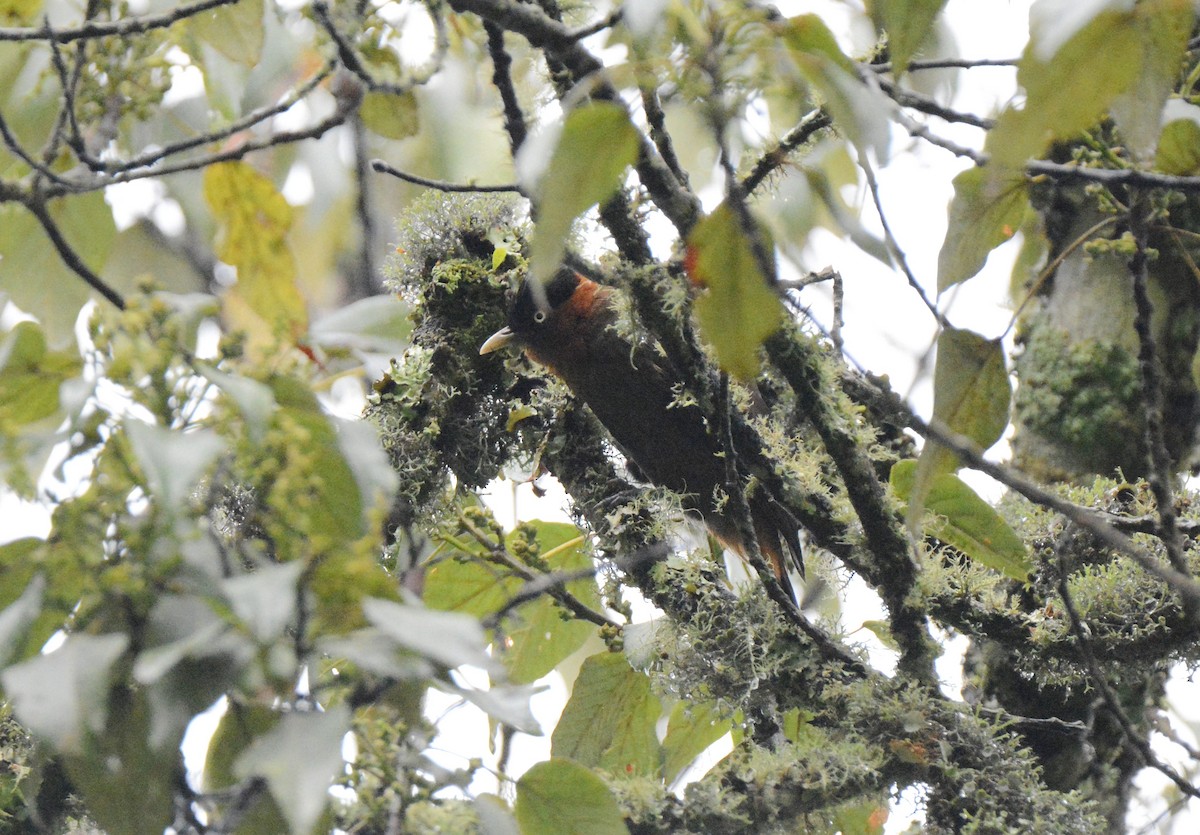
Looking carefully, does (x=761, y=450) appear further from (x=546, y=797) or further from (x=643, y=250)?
(x=546, y=797)

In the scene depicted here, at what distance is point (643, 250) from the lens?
155 centimetres

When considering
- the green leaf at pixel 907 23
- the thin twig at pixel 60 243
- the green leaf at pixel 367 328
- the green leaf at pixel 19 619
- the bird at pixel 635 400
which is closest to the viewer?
the green leaf at pixel 19 619

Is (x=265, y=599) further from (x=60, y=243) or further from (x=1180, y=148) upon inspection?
(x=1180, y=148)

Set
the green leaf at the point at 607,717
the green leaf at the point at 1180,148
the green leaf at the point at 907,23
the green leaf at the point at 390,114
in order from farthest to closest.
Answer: the green leaf at the point at 607,717 < the green leaf at the point at 390,114 < the green leaf at the point at 1180,148 < the green leaf at the point at 907,23

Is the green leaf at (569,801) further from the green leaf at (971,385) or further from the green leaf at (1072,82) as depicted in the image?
the green leaf at (1072,82)

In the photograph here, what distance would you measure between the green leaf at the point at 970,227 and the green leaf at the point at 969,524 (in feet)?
1.62

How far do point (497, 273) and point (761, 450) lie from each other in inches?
34.1

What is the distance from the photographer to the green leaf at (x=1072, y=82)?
70 cm

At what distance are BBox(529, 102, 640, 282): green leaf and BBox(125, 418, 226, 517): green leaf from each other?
0.90 ft

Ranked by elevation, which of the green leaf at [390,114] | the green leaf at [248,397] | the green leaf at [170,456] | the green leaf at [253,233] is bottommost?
the green leaf at [170,456]

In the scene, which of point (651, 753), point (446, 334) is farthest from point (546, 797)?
point (446, 334)

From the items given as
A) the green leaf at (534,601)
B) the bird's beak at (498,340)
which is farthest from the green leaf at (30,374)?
the bird's beak at (498,340)

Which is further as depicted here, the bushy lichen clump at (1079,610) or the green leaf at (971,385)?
the bushy lichen clump at (1079,610)

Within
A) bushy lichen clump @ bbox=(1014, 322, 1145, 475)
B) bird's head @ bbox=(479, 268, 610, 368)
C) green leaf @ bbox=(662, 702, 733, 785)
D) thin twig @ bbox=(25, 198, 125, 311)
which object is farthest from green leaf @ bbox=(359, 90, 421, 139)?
bushy lichen clump @ bbox=(1014, 322, 1145, 475)
